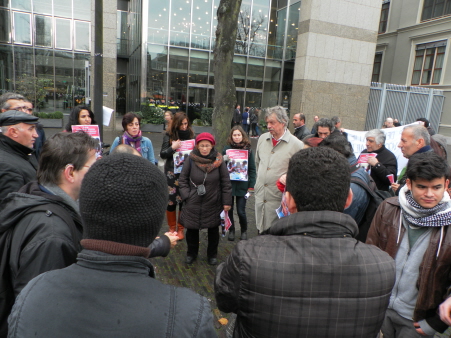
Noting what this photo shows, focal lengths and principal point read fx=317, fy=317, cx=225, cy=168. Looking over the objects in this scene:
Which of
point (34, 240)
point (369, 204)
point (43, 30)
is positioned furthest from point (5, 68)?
point (369, 204)

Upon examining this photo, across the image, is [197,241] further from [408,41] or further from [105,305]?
[408,41]

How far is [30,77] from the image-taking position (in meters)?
18.7

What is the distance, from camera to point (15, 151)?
269cm

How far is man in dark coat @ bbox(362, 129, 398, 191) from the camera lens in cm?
398

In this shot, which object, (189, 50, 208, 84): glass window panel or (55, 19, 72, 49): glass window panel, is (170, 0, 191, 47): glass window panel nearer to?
(189, 50, 208, 84): glass window panel

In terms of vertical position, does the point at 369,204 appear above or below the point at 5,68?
below

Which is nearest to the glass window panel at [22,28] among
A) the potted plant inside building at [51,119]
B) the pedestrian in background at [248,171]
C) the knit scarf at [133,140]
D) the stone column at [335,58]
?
the potted plant inside building at [51,119]

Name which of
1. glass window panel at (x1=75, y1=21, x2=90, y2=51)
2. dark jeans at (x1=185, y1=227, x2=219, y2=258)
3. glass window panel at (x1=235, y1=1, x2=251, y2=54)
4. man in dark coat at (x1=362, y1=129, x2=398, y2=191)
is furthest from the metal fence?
glass window panel at (x1=75, y1=21, x2=90, y2=51)

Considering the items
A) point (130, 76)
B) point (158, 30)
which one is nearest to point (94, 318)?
point (158, 30)

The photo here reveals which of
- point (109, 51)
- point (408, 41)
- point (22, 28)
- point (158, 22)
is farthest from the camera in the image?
point (408, 41)

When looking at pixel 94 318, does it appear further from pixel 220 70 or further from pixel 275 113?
pixel 220 70

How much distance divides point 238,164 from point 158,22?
17.4 m

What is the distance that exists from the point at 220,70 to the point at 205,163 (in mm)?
3568

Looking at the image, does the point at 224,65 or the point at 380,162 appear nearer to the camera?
the point at 380,162
